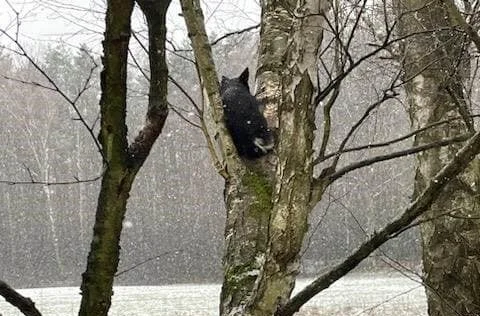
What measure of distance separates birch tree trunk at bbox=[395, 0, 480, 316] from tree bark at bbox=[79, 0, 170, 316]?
2.69m

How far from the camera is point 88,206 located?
26766 mm

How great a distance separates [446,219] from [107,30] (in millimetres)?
3252

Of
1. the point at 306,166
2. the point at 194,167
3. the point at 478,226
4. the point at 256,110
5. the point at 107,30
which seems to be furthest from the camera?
the point at 194,167

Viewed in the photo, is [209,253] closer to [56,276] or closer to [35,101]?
[56,276]

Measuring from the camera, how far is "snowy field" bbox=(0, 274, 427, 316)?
44.7 ft

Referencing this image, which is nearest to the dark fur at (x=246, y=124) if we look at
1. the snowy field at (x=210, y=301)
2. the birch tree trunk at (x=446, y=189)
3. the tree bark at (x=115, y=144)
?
the tree bark at (x=115, y=144)

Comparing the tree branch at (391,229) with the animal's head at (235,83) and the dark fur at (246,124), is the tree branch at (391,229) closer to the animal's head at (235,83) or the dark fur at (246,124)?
the dark fur at (246,124)

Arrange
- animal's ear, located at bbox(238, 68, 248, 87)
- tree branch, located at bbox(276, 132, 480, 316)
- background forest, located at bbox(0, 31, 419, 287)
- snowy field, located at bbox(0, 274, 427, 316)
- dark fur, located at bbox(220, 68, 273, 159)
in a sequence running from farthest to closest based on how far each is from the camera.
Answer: background forest, located at bbox(0, 31, 419, 287)
snowy field, located at bbox(0, 274, 427, 316)
animal's ear, located at bbox(238, 68, 248, 87)
dark fur, located at bbox(220, 68, 273, 159)
tree branch, located at bbox(276, 132, 480, 316)

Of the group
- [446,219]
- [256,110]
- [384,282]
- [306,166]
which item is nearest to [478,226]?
[446,219]

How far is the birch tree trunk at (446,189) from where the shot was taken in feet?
13.0

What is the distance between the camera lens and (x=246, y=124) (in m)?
2.27

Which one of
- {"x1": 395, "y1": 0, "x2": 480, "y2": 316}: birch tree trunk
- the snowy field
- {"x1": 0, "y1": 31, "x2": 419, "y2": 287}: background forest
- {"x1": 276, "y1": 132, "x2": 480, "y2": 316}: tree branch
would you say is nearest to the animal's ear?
{"x1": 395, "y1": 0, "x2": 480, "y2": 316}: birch tree trunk

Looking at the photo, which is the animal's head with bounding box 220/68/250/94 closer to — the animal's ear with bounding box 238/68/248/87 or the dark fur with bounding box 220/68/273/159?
the animal's ear with bounding box 238/68/248/87

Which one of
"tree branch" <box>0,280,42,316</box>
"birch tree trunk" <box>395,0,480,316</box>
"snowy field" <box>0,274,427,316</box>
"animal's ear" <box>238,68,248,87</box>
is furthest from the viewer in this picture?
"snowy field" <box>0,274,427,316</box>
